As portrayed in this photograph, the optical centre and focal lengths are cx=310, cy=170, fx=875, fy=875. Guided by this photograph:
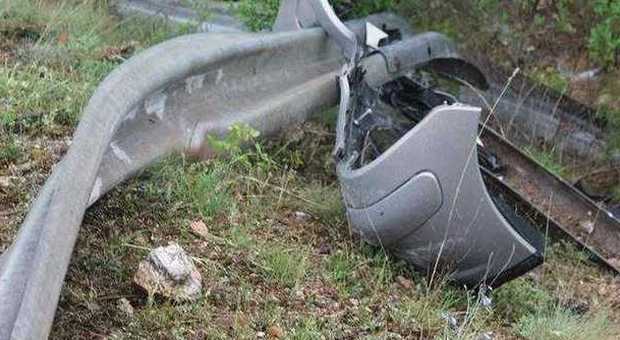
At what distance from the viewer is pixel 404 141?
3.76 meters

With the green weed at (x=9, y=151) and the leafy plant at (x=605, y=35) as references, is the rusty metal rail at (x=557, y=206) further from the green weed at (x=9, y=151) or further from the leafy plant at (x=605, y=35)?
the green weed at (x=9, y=151)

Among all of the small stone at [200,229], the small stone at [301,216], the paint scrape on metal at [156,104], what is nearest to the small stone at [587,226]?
the small stone at [301,216]

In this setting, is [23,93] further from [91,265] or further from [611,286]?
[611,286]

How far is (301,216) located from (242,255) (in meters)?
0.78

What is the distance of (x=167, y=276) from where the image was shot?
298 centimetres

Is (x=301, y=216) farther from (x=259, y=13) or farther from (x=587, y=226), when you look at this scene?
(x=259, y=13)

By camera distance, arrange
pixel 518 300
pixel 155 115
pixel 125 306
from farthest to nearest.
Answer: pixel 518 300
pixel 155 115
pixel 125 306

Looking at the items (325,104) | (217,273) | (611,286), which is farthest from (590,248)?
(217,273)

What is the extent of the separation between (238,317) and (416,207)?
1110 millimetres

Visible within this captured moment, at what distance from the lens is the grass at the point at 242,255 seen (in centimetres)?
295

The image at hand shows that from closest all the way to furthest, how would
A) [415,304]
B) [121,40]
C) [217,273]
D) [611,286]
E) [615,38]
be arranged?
[217,273] → [415,304] → [611,286] → [121,40] → [615,38]

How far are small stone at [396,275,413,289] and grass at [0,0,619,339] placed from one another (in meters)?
0.03

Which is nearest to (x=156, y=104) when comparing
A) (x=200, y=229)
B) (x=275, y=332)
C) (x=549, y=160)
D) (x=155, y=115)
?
(x=155, y=115)

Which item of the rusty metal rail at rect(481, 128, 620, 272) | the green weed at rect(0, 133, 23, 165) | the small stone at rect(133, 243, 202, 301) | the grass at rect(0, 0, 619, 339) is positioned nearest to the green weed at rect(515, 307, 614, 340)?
the grass at rect(0, 0, 619, 339)
